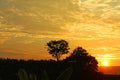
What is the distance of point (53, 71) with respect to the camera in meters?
40.7

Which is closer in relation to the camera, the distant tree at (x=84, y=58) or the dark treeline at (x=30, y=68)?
the dark treeline at (x=30, y=68)

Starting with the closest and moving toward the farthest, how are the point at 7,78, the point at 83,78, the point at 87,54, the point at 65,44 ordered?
the point at 7,78, the point at 83,78, the point at 87,54, the point at 65,44

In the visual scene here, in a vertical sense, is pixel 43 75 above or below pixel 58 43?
below

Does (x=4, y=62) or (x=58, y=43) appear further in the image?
(x=58, y=43)

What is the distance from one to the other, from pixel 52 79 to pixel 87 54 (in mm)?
45820

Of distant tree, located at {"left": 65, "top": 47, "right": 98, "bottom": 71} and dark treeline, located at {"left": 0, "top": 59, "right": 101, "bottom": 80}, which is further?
distant tree, located at {"left": 65, "top": 47, "right": 98, "bottom": 71}

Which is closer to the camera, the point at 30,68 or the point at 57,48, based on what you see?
the point at 30,68

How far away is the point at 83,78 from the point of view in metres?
45.2

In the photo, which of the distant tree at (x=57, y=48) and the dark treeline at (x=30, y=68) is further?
the distant tree at (x=57, y=48)

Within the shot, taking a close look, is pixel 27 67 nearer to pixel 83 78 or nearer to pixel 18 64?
pixel 18 64

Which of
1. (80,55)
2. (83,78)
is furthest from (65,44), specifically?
(83,78)

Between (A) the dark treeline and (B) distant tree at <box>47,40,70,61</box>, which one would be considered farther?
(B) distant tree at <box>47,40,70,61</box>

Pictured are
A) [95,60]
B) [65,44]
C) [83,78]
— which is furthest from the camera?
[65,44]

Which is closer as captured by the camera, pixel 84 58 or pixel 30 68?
pixel 30 68
